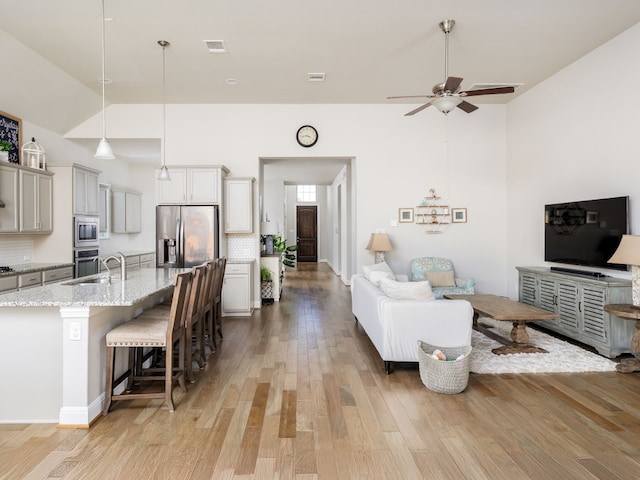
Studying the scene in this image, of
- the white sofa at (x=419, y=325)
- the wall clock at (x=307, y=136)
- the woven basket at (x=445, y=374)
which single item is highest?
the wall clock at (x=307, y=136)

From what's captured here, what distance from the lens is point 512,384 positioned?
3252 mm

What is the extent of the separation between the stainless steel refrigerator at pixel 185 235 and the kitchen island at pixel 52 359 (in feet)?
9.26

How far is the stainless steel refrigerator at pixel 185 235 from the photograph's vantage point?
552cm

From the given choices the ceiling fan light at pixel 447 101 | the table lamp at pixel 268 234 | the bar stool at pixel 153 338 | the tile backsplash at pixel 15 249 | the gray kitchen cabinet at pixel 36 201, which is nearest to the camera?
the bar stool at pixel 153 338

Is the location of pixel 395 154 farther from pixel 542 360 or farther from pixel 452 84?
pixel 542 360

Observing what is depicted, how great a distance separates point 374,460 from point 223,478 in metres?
0.83

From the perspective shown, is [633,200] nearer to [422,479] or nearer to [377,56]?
[377,56]

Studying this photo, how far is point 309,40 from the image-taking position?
13.7 feet

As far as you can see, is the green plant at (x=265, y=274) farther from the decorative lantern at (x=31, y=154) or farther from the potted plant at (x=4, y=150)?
the potted plant at (x=4, y=150)

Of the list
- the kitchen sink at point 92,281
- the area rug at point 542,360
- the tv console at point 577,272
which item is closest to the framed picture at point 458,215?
the tv console at point 577,272

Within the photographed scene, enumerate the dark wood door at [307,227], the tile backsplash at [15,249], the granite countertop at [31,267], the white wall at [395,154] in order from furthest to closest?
1. the dark wood door at [307,227]
2. the white wall at [395,154]
3. the tile backsplash at [15,249]
4. the granite countertop at [31,267]

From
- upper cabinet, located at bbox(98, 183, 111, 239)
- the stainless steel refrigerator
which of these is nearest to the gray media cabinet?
the stainless steel refrigerator

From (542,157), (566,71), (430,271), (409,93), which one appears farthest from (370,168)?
(566,71)

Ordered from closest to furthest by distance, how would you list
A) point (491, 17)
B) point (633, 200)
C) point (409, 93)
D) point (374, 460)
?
point (374, 460) < point (491, 17) < point (633, 200) < point (409, 93)
